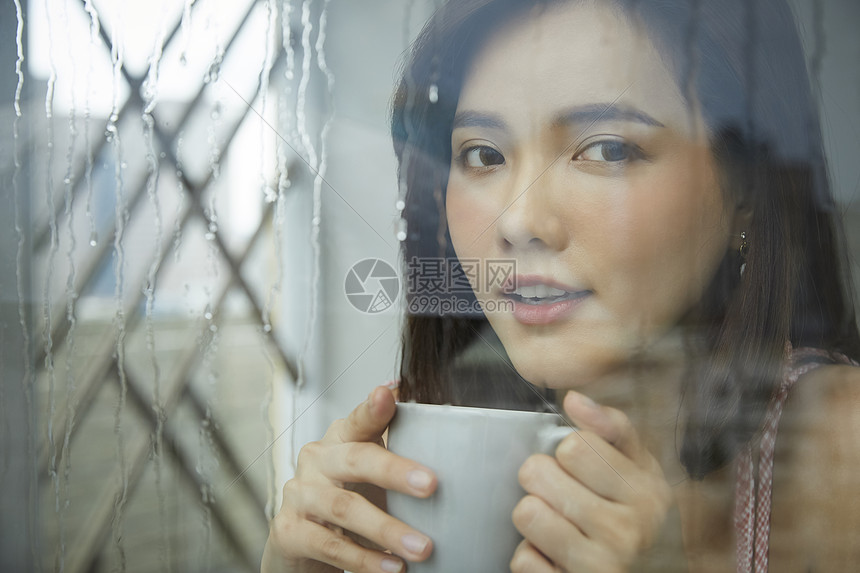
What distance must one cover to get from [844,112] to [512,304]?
145mm

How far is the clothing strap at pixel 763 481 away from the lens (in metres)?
0.23

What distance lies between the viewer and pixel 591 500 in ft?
0.79

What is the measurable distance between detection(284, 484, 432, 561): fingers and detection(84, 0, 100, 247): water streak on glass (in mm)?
199

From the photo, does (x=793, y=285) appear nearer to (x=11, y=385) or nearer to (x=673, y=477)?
(x=673, y=477)

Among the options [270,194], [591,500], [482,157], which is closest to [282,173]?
[270,194]

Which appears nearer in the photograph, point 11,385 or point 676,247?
point 676,247

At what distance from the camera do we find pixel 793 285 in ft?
0.77

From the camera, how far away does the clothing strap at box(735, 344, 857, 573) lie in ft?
0.76

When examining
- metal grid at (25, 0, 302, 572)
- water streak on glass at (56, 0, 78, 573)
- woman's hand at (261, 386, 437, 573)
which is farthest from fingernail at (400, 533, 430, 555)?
water streak on glass at (56, 0, 78, 573)

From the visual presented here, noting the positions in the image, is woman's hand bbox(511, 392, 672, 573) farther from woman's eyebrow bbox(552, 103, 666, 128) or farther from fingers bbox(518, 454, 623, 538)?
woman's eyebrow bbox(552, 103, 666, 128)

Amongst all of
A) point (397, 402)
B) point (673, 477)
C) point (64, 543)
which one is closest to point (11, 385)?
point (64, 543)

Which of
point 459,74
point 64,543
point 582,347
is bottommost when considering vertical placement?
point 64,543

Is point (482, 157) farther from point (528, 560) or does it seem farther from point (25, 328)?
point (25, 328)

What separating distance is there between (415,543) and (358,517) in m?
0.03
